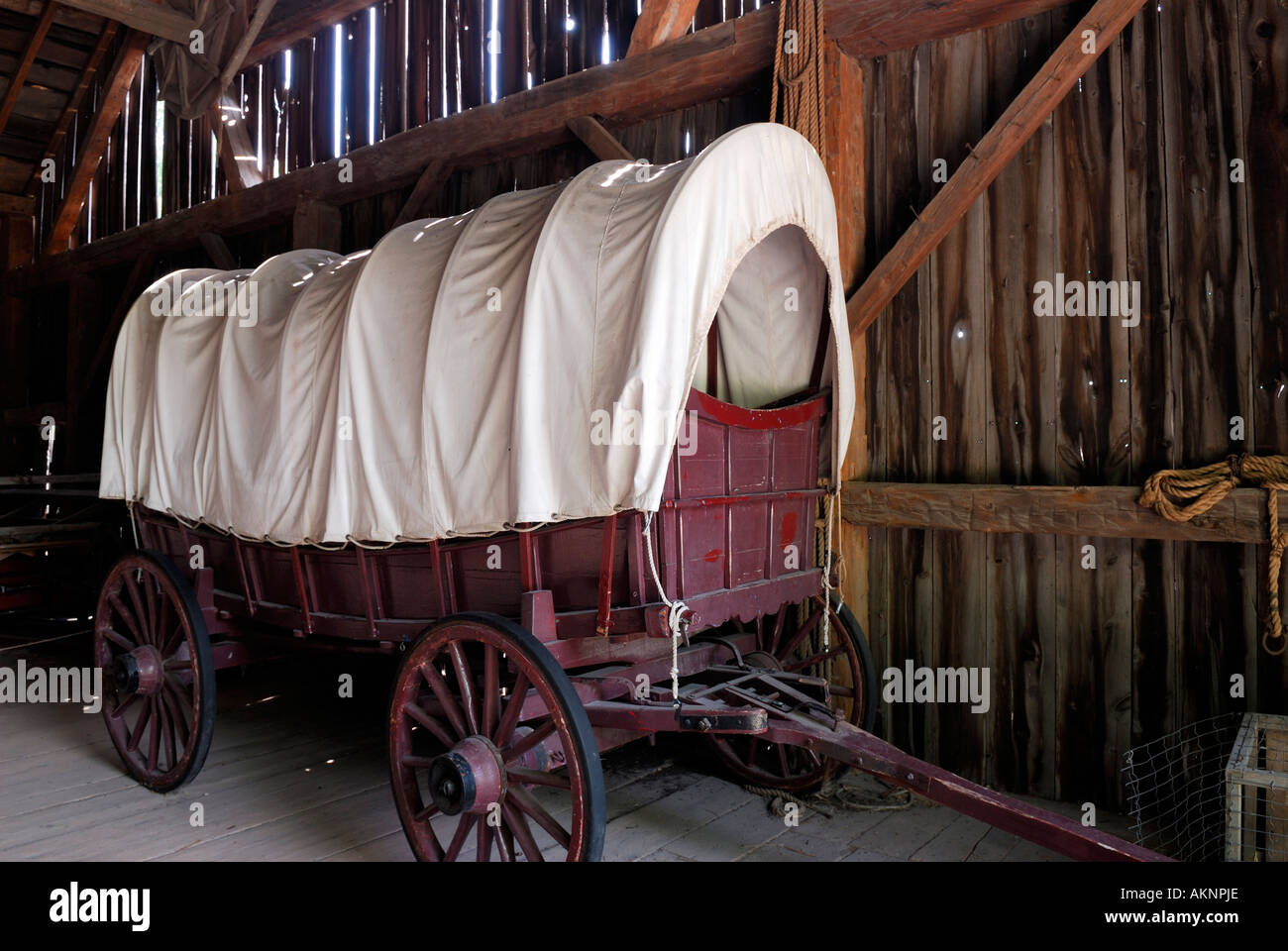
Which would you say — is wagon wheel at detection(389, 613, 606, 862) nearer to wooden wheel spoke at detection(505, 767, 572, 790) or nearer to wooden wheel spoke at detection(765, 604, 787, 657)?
wooden wheel spoke at detection(505, 767, 572, 790)

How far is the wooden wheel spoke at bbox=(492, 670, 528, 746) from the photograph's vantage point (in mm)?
2967

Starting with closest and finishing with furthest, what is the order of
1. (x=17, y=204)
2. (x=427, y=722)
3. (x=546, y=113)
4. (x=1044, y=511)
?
A: (x=427, y=722)
(x=1044, y=511)
(x=546, y=113)
(x=17, y=204)

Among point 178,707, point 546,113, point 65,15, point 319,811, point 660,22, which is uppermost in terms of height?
point 65,15

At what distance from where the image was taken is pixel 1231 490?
136 inches

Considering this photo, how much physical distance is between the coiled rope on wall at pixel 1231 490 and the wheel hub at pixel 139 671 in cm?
439

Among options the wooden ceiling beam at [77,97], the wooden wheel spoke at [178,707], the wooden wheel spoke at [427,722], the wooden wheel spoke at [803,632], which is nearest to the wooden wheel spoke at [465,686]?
the wooden wheel spoke at [427,722]

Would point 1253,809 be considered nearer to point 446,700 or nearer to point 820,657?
point 820,657

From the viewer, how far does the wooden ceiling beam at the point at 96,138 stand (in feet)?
29.6

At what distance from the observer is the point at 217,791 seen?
4168 mm

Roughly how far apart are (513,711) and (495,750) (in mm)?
149

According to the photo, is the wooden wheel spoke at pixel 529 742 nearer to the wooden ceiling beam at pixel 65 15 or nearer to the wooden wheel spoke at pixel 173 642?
the wooden wheel spoke at pixel 173 642

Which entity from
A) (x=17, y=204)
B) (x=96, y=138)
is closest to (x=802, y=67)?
(x=96, y=138)

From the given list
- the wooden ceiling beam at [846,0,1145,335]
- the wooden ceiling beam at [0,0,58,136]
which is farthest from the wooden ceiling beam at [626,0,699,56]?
the wooden ceiling beam at [0,0,58,136]

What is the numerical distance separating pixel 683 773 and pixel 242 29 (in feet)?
22.9
